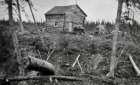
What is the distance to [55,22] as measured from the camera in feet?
99.1

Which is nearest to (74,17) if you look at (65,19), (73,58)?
(65,19)

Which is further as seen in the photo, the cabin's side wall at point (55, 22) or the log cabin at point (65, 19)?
the cabin's side wall at point (55, 22)

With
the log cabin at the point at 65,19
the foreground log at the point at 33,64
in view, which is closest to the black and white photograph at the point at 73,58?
the foreground log at the point at 33,64

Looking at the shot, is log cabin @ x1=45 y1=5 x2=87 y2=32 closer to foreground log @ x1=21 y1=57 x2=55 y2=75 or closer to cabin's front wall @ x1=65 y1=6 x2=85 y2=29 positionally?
cabin's front wall @ x1=65 y1=6 x2=85 y2=29

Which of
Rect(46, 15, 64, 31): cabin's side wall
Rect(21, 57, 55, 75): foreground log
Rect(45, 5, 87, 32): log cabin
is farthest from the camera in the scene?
Rect(46, 15, 64, 31): cabin's side wall

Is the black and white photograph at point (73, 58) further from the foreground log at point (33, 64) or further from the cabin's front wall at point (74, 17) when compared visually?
the cabin's front wall at point (74, 17)

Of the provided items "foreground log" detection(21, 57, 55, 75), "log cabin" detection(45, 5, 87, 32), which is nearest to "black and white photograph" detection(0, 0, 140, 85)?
"foreground log" detection(21, 57, 55, 75)

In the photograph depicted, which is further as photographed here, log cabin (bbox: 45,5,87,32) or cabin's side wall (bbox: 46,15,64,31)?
cabin's side wall (bbox: 46,15,64,31)

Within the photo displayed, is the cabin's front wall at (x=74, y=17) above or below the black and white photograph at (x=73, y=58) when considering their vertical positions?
above

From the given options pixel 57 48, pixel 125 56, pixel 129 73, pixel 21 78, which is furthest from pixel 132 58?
pixel 21 78

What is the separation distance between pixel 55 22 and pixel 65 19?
2614 mm

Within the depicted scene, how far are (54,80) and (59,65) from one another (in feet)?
18.3

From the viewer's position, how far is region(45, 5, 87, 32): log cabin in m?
28.8

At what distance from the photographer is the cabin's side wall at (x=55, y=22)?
2910 cm
